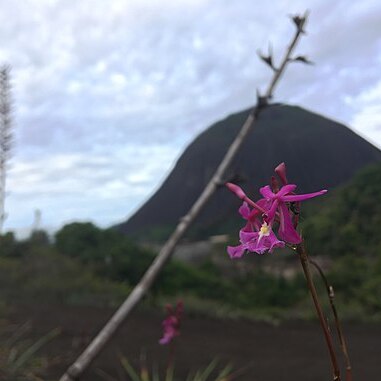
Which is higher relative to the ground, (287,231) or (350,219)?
(350,219)

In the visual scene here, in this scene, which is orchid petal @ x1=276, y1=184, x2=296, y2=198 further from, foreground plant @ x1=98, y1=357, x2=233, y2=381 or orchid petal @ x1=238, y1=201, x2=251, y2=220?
foreground plant @ x1=98, y1=357, x2=233, y2=381

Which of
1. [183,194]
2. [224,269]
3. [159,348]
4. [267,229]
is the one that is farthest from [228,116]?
[267,229]

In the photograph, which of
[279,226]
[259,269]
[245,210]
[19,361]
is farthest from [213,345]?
[279,226]

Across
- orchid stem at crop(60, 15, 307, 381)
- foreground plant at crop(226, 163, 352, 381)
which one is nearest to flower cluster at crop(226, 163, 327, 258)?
foreground plant at crop(226, 163, 352, 381)

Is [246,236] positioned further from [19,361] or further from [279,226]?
[19,361]

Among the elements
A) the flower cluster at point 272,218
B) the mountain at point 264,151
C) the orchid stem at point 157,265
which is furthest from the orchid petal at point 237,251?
the mountain at point 264,151

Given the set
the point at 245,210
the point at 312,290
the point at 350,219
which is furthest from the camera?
the point at 350,219
